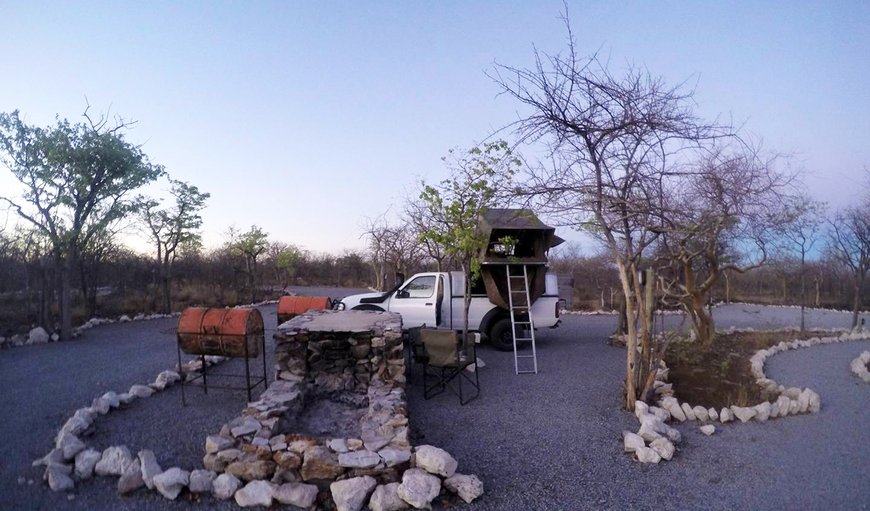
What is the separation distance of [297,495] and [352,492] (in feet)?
1.41

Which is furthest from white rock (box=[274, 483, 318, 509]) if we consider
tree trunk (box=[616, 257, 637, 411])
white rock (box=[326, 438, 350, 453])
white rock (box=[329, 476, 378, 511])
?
tree trunk (box=[616, 257, 637, 411])

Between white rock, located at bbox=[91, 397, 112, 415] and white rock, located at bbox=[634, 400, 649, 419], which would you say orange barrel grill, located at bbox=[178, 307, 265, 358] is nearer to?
white rock, located at bbox=[91, 397, 112, 415]

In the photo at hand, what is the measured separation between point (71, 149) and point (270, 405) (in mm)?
9213

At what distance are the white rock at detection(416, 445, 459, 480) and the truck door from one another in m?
6.62

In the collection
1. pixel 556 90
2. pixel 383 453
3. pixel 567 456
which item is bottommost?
pixel 567 456

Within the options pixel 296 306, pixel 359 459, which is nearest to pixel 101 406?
pixel 359 459

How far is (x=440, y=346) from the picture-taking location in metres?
7.68

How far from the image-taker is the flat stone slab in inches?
296

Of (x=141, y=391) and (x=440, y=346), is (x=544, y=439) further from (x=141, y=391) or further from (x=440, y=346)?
(x=141, y=391)

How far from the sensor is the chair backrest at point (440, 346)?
25.0 ft

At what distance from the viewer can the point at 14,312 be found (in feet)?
44.2

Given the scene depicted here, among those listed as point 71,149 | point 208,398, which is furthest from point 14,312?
point 208,398

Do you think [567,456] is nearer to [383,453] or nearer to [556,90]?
[383,453]

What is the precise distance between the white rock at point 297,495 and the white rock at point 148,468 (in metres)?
1.05
